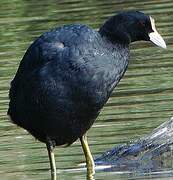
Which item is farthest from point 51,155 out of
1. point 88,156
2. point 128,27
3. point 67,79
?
point 128,27

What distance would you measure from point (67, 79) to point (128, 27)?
0.75 m

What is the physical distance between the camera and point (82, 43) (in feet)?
31.7

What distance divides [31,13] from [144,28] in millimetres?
11146

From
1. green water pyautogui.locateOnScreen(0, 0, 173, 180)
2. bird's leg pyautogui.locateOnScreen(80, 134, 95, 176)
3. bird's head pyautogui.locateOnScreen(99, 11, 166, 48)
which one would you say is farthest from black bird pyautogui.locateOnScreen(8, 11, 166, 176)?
green water pyautogui.locateOnScreen(0, 0, 173, 180)

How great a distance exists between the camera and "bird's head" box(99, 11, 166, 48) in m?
9.91

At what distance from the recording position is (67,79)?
9.61 meters

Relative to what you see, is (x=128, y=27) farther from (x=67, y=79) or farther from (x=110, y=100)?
(x=110, y=100)

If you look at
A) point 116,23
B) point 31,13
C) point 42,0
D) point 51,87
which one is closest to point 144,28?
point 116,23

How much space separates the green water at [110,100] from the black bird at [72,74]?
1.71 ft

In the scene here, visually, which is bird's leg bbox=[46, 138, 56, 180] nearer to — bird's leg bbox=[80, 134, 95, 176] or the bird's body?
the bird's body

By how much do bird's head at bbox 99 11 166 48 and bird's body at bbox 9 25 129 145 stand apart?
0.23ft

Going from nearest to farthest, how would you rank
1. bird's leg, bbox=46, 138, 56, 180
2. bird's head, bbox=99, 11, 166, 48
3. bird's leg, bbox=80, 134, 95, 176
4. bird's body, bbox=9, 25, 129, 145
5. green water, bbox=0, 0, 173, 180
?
bird's body, bbox=9, 25, 129, 145, bird's head, bbox=99, 11, 166, 48, bird's leg, bbox=46, 138, 56, 180, bird's leg, bbox=80, 134, 95, 176, green water, bbox=0, 0, 173, 180

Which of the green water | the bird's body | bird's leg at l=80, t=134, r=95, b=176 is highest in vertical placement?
the bird's body

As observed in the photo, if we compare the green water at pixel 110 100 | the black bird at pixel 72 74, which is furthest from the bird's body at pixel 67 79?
the green water at pixel 110 100
